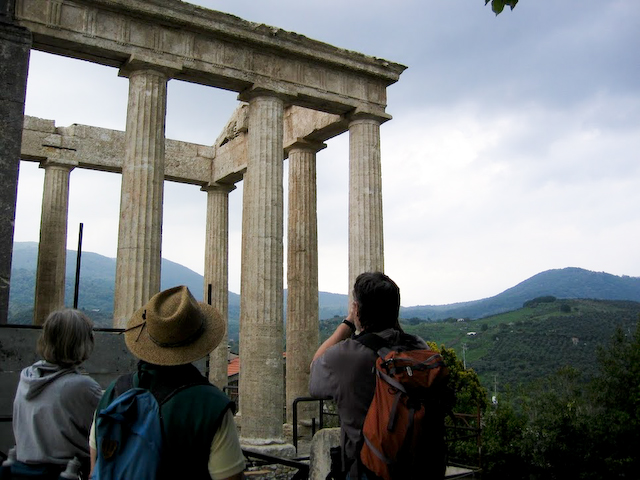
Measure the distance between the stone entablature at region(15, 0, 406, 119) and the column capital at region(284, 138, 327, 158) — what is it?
2370 millimetres

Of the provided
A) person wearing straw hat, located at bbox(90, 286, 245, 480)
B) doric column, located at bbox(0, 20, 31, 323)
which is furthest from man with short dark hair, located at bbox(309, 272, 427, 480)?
doric column, located at bbox(0, 20, 31, 323)

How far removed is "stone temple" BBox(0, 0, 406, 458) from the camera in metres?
15.3

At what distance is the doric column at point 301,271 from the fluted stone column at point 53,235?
7581 mm

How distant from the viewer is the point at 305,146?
21625 millimetres

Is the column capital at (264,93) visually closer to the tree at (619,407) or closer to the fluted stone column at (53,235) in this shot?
the fluted stone column at (53,235)

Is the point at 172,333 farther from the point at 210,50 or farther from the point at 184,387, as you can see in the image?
the point at 210,50

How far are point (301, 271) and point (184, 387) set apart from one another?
18.1 m

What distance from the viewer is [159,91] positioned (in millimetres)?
15984

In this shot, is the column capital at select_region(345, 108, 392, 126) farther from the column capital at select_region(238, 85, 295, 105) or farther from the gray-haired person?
the gray-haired person

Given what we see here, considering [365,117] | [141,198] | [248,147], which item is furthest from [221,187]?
[141,198]

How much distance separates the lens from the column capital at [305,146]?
21.5 m

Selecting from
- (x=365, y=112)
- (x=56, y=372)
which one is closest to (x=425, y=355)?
(x=56, y=372)

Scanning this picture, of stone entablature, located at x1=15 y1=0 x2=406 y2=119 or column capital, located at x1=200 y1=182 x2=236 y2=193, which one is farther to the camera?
column capital, located at x1=200 y1=182 x2=236 y2=193

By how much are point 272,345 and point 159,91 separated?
6.88 m
